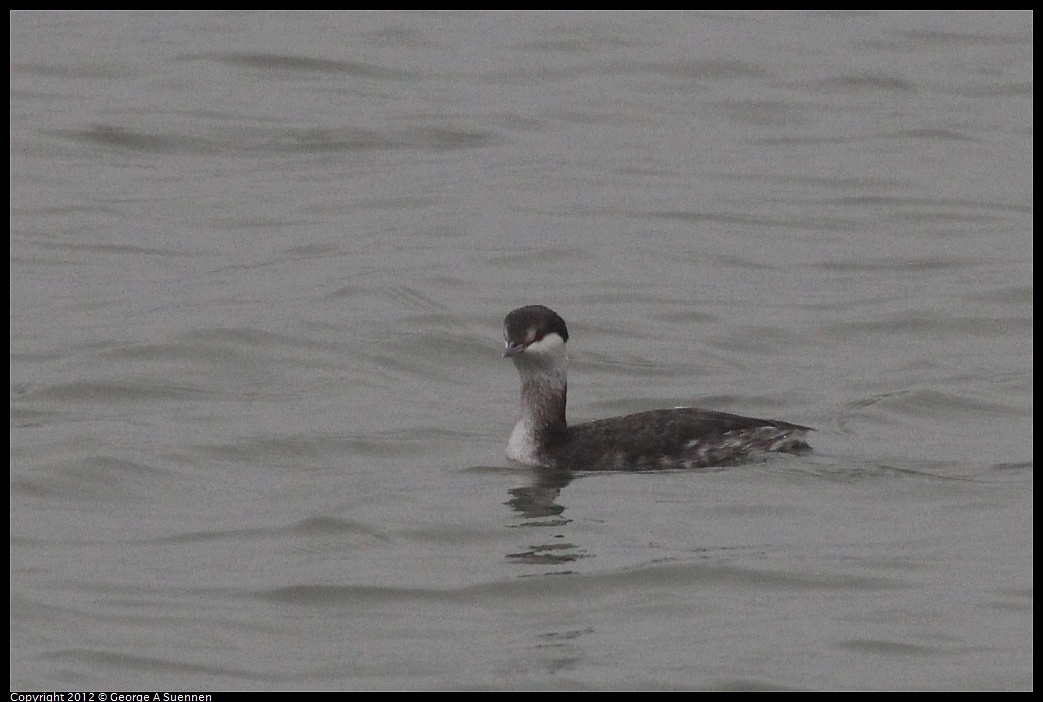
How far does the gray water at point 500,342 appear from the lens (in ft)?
39.2

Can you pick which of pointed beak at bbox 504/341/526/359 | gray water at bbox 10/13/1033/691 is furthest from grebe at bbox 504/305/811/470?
gray water at bbox 10/13/1033/691

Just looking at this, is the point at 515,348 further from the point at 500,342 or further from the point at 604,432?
the point at 500,342

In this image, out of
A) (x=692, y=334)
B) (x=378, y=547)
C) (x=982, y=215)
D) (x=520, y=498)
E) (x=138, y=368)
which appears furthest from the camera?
(x=982, y=215)

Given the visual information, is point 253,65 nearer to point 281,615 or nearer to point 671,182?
point 671,182

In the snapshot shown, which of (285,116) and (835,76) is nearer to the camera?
(285,116)

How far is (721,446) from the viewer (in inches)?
601

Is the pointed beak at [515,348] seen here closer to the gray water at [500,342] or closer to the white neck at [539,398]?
the white neck at [539,398]

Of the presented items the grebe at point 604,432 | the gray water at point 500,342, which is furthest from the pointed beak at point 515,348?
the gray water at point 500,342

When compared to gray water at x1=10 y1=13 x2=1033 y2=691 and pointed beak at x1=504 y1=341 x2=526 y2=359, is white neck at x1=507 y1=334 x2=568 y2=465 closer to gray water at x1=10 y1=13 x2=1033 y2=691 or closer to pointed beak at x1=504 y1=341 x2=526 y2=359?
pointed beak at x1=504 y1=341 x2=526 y2=359

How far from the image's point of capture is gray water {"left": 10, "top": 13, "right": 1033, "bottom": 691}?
11953 millimetres

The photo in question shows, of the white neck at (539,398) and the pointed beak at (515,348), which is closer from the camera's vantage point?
the pointed beak at (515,348)

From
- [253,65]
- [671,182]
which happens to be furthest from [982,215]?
[253,65]

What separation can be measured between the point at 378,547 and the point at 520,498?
5.31 ft

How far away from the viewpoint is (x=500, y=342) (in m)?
19.5
